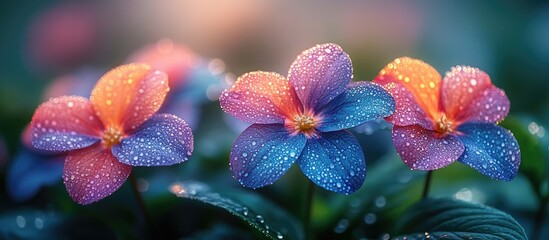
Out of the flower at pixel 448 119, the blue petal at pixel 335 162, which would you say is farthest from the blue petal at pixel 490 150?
the blue petal at pixel 335 162

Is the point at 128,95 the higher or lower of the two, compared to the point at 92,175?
higher

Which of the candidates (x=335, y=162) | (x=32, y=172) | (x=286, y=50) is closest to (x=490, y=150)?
(x=335, y=162)

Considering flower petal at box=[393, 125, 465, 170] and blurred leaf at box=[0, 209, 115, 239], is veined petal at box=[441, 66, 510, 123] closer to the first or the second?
flower petal at box=[393, 125, 465, 170]

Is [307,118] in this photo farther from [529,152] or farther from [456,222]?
[529,152]

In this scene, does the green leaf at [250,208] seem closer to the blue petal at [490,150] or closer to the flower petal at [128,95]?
the flower petal at [128,95]

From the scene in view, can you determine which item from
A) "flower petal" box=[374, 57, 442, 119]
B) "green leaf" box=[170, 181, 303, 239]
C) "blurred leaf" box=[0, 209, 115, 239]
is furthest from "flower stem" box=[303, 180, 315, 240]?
"blurred leaf" box=[0, 209, 115, 239]
